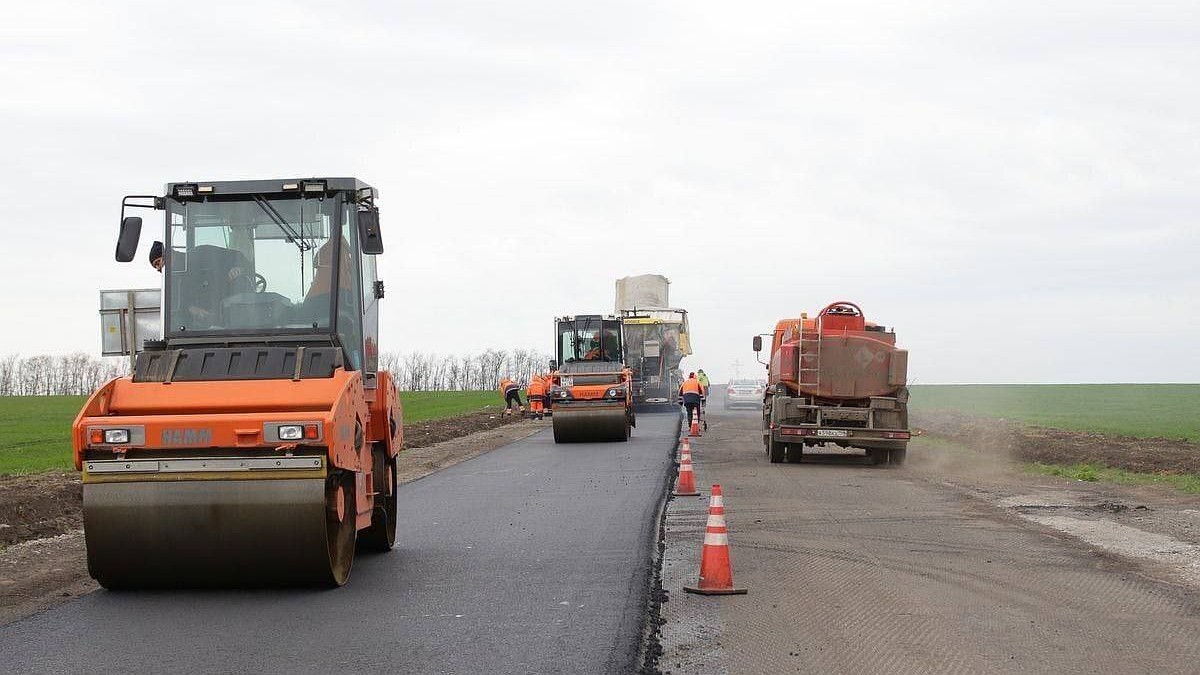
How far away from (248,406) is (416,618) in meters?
A: 1.87

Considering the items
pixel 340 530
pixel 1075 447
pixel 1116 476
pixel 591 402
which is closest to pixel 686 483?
pixel 340 530

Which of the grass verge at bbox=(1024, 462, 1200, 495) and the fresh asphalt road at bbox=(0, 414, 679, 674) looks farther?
the grass verge at bbox=(1024, 462, 1200, 495)

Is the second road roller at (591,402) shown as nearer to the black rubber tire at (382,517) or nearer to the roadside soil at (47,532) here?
the roadside soil at (47,532)

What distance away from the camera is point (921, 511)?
13930 millimetres

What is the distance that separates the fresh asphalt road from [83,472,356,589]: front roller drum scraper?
24 centimetres

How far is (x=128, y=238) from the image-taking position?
29.4 ft

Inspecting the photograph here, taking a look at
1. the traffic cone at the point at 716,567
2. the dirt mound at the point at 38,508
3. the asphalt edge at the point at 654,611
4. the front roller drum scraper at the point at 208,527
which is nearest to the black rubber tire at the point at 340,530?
the front roller drum scraper at the point at 208,527

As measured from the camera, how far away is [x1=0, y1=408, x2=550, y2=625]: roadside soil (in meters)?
8.75

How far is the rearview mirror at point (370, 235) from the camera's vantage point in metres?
9.37

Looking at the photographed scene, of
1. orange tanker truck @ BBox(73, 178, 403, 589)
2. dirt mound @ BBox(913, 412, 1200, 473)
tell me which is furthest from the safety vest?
orange tanker truck @ BBox(73, 178, 403, 589)

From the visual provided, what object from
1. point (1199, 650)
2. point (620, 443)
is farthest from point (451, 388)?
point (1199, 650)

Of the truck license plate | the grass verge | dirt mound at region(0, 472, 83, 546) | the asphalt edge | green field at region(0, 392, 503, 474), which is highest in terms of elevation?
the truck license plate

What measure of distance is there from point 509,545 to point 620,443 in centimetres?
1634

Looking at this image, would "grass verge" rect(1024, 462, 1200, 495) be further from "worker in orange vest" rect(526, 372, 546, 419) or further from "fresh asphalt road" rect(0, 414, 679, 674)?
"worker in orange vest" rect(526, 372, 546, 419)
